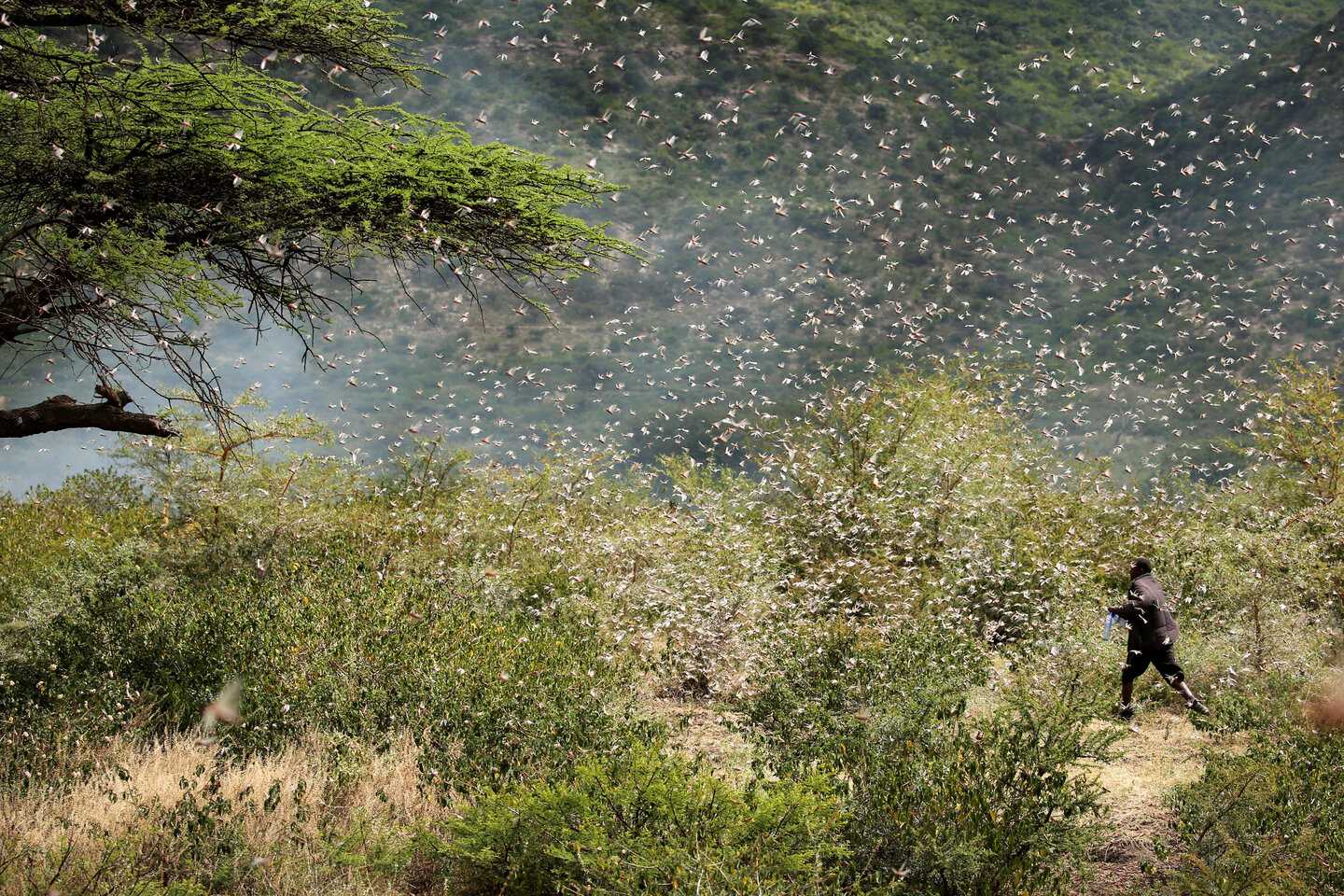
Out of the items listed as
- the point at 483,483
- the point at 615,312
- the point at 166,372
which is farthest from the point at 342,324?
the point at 483,483

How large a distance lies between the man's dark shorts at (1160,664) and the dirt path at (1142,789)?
591 mm

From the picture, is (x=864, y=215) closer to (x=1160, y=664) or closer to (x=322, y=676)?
(x=1160, y=664)

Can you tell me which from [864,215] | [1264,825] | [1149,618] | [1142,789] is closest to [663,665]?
[1142,789]

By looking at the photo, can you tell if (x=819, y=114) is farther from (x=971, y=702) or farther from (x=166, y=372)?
(x=971, y=702)

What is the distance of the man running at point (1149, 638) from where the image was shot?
8.59 metres

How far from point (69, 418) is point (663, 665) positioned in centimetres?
590

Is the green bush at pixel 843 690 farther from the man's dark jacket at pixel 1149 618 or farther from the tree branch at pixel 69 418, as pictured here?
the tree branch at pixel 69 418

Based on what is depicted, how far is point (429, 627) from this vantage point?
26.7 feet

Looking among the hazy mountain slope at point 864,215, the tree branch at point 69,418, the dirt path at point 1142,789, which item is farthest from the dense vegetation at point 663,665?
the hazy mountain slope at point 864,215

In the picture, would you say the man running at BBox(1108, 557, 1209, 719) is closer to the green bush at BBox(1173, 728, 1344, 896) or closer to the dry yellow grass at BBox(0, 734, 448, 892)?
the green bush at BBox(1173, 728, 1344, 896)

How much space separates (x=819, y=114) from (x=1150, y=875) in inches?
1757

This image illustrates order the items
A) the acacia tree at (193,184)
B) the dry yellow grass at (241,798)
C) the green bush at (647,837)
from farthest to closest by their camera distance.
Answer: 1. the acacia tree at (193,184)
2. the dry yellow grass at (241,798)
3. the green bush at (647,837)

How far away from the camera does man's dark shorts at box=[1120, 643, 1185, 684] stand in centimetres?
866

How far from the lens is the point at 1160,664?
28.7 ft
